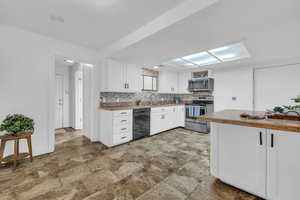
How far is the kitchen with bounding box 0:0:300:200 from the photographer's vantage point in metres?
1.45

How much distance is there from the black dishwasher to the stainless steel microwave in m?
2.16

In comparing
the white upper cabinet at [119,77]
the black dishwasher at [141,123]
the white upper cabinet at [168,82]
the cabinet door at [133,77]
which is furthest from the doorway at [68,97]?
the white upper cabinet at [168,82]

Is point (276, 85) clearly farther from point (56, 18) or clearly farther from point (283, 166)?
point (56, 18)

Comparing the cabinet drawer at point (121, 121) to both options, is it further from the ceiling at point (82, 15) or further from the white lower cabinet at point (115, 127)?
the ceiling at point (82, 15)

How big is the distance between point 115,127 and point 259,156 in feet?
8.62

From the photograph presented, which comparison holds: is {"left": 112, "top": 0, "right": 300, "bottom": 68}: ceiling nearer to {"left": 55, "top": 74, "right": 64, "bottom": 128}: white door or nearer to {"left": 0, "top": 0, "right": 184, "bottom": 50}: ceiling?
{"left": 0, "top": 0, "right": 184, "bottom": 50}: ceiling

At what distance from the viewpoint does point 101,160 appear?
2.36 meters

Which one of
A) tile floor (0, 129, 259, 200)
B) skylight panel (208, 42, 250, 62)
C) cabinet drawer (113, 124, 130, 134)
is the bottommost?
tile floor (0, 129, 259, 200)

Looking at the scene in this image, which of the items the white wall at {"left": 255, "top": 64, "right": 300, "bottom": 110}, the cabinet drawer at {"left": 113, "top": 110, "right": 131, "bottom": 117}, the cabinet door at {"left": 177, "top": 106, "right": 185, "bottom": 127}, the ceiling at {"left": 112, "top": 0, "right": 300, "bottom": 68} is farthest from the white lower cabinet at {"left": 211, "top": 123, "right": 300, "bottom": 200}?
the white wall at {"left": 255, "top": 64, "right": 300, "bottom": 110}

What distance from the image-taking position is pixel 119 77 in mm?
3426

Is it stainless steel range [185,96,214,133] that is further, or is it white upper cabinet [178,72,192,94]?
white upper cabinet [178,72,192,94]

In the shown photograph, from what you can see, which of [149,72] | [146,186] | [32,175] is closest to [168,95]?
[149,72]

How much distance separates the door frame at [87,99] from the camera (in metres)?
2.65

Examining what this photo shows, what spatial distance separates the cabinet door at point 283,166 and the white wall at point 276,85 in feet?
10.3
